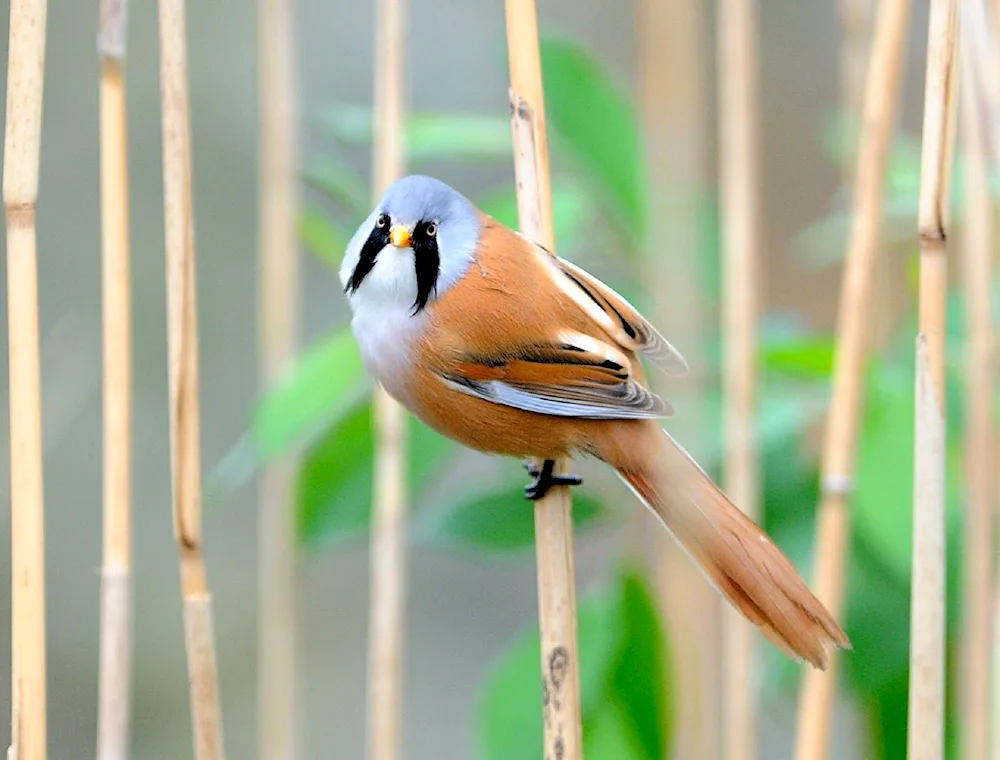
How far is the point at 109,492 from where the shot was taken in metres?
1.31

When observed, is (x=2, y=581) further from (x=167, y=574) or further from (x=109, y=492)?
(x=109, y=492)

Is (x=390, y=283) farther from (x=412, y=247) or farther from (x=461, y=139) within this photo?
(x=461, y=139)

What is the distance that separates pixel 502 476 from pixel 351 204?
0.46 m

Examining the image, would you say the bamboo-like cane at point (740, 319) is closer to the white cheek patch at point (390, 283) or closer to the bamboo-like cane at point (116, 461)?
the white cheek patch at point (390, 283)

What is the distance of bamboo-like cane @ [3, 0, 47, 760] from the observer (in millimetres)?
1176

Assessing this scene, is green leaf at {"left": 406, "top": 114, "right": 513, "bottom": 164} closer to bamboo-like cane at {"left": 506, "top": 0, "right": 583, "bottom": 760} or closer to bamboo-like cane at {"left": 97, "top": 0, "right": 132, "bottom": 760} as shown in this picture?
bamboo-like cane at {"left": 506, "top": 0, "right": 583, "bottom": 760}

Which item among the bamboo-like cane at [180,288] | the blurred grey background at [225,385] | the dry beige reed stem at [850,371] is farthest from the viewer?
the blurred grey background at [225,385]

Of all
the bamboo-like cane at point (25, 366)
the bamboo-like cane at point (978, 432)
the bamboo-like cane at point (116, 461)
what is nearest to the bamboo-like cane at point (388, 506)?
the bamboo-like cane at point (116, 461)

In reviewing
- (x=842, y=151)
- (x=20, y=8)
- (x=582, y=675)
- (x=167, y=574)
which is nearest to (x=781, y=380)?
(x=842, y=151)

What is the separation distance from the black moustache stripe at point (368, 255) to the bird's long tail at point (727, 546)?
0.40 meters

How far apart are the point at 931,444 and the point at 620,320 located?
47cm

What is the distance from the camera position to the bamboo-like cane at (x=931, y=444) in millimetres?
1211

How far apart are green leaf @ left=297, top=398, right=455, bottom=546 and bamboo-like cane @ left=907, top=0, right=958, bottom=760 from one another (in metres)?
0.68

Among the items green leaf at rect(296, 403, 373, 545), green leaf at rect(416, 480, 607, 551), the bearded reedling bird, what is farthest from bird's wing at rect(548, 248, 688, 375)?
green leaf at rect(296, 403, 373, 545)
